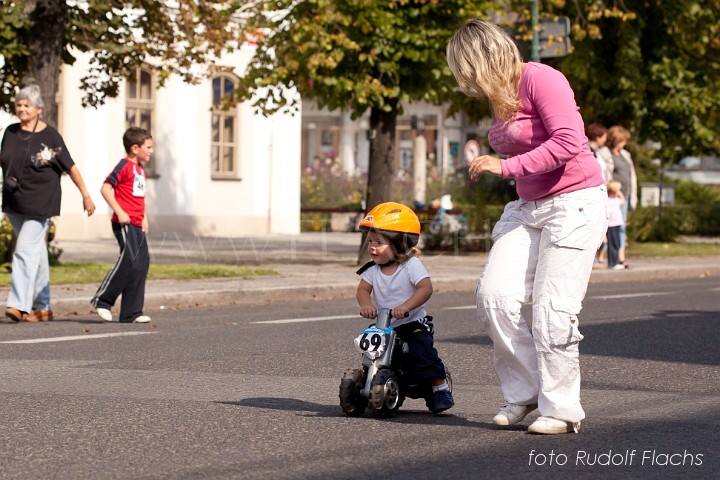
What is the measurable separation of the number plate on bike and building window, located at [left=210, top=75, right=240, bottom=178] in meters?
26.1

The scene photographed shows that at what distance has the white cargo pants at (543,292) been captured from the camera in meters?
6.89

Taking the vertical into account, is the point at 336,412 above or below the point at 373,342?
below

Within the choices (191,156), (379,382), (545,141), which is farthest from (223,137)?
(545,141)

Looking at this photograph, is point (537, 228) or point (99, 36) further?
point (99, 36)

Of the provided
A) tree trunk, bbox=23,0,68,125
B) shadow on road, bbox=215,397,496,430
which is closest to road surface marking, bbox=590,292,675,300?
tree trunk, bbox=23,0,68,125

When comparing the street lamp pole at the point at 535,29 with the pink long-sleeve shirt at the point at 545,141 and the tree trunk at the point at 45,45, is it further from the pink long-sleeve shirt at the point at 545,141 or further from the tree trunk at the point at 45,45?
the pink long-sleeve shirt at the point at 545,141

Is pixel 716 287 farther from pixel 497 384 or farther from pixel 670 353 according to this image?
pixel 497 384

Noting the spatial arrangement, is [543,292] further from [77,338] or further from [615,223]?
[615,223]

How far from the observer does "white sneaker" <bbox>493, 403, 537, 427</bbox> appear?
712 centimetres

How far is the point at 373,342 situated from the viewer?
7.61 metres

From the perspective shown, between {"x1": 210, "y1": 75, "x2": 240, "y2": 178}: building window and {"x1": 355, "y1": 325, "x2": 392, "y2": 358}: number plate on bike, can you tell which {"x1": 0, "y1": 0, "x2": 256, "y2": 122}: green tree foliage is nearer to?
{"x1": 355, "y1": 325, "x2": 392, "y2": 358}: number plate on bike

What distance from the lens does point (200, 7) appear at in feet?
65.1

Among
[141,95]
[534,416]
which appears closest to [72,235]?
[141,95]

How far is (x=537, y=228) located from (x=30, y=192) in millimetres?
7235
